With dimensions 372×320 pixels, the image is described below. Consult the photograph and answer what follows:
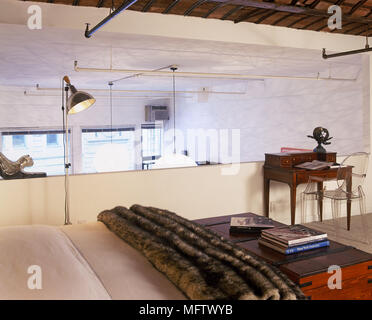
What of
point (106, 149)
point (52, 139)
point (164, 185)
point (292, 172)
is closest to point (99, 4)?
point (164, 185)

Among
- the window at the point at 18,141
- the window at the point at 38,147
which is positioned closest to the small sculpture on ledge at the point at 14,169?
the window at the point at 38,147

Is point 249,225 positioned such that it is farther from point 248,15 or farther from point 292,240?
point 248,15

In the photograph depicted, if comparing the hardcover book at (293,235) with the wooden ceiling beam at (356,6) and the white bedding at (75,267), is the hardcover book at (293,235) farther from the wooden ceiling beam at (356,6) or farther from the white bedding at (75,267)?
the wooden ceiling beam at (356,6)

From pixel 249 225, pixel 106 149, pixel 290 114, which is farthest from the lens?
pixel 106 149

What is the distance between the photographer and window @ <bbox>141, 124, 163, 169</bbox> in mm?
11188

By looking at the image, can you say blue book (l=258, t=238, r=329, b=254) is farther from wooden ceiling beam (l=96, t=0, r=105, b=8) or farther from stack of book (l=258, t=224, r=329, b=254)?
wooden ceiling beam (l=96, t=0, r=105, b=8)

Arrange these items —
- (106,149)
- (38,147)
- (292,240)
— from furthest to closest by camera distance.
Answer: (106,149) → (38,147) → (292,240)

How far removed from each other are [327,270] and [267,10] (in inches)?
113

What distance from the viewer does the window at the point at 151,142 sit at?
36.7 feet

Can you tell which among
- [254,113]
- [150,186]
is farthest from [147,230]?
[254,113]

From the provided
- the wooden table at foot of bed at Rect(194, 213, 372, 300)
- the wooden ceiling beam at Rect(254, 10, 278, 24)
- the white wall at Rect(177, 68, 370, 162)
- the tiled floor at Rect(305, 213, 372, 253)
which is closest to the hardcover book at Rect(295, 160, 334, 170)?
the tiled floor at Rect(305, 213, 372, 253)

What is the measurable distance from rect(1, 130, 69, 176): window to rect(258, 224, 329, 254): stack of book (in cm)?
795

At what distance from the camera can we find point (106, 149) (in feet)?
33.8
